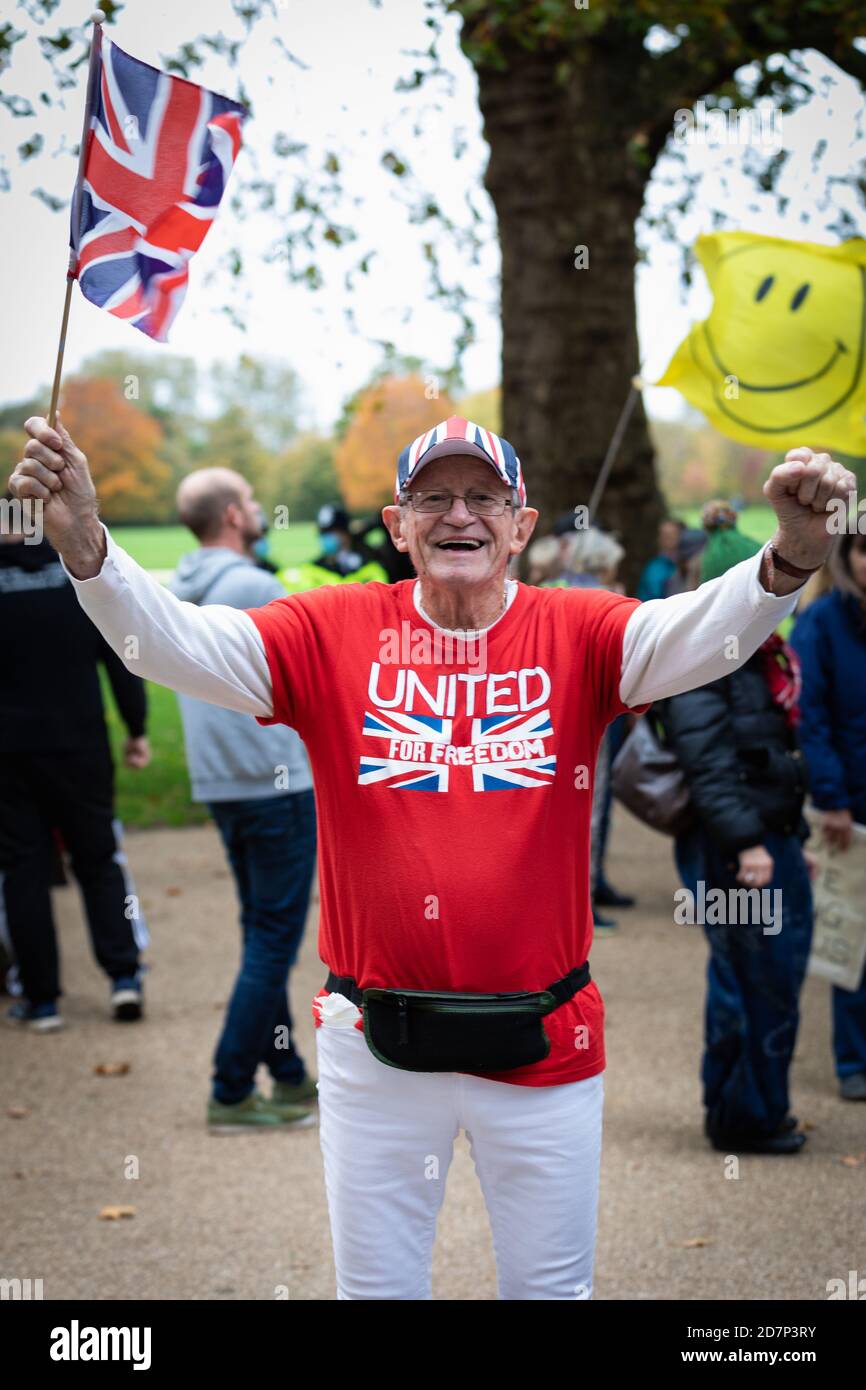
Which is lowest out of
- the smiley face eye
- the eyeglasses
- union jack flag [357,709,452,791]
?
union jack flag [357,709,452,791]

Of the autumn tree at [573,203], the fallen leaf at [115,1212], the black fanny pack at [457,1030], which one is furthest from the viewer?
the autumn tree at [573,203]

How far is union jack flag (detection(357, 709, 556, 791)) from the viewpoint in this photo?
2.78m

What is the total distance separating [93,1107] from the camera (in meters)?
5.95

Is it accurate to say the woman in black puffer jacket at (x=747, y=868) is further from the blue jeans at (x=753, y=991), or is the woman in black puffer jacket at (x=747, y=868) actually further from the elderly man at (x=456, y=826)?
the elderly man at (x=456, y=826)

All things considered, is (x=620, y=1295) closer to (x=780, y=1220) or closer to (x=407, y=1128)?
(x=780, y=1220)

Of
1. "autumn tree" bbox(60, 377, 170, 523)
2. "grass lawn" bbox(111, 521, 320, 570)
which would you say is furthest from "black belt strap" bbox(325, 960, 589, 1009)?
"autumn tree" bbox(60, 377, 170, 523)

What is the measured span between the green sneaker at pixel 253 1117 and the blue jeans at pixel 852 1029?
80.4 inches

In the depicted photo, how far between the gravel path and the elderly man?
1.56m

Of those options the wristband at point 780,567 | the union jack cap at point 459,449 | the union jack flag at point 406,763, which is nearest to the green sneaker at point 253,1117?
the union jack flag at point 406,763

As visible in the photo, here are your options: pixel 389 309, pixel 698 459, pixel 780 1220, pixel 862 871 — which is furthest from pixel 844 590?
pixel 698 459

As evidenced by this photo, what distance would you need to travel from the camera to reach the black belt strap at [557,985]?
284 centimetres

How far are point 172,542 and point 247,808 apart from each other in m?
29.4

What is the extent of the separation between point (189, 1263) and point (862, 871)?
302 centimetres

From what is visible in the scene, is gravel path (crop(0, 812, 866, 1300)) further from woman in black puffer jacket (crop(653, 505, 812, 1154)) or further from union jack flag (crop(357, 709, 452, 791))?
union jack flag (crop(357, 709, 452, 791))
